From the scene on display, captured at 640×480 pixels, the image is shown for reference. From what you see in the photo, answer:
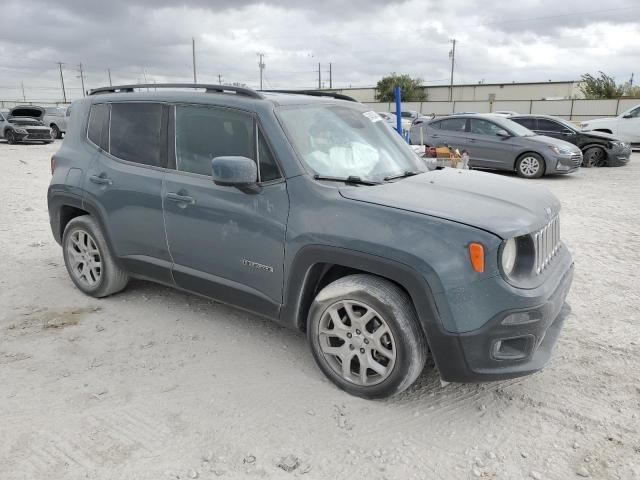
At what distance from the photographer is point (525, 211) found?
2.97 metres

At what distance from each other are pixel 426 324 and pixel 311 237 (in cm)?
81

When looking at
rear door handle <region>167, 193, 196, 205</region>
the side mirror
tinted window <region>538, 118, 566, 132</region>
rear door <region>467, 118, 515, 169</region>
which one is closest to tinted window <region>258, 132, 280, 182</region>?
the side mirror

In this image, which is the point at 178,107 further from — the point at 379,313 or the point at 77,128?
the point at 379,313

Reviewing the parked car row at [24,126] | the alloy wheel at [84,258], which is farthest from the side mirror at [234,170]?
the parked car row at [24,126]

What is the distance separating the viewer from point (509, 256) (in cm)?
278

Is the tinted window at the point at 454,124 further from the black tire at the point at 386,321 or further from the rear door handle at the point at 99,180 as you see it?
the black tire at the point at 386,321

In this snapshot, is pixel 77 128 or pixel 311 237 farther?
pixel 77 128

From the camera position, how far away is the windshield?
3.34 m

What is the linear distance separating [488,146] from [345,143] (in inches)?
389

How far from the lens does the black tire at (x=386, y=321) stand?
282 cm

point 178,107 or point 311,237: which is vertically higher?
point 178,107

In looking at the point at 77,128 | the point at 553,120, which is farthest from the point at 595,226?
the point at 553,120

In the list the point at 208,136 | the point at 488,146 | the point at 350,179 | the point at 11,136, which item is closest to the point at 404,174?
the point at 350,179

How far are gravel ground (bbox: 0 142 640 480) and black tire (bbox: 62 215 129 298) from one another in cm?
12
